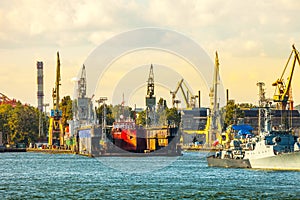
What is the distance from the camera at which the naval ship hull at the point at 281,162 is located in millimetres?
107312

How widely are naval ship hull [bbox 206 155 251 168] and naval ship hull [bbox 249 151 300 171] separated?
560 centimetres

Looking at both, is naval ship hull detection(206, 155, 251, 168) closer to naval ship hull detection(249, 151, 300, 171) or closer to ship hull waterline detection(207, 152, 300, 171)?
ship hull waterline detection(207, 152, 300, 171)

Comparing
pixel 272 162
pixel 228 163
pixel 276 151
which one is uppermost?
pixel 276 151

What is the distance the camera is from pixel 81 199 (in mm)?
78250

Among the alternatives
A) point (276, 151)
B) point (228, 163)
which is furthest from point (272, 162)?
point (228, 163)

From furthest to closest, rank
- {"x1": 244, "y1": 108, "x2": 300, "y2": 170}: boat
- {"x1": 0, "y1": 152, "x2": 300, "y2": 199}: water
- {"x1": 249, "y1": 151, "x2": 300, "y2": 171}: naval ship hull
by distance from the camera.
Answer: {"x1": 244, "y1": 108, "x2": 300, "y2": 170}: boat → {"x1": 249, "y1": 151, "x2": 300, "y2": 171}: naval ship hull → {"x1": 0, "y1": 152, "x2": 300, "y2": 199}: water

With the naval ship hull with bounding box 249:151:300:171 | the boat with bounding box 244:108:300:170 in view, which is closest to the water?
the naval ship hull with bounding box 249:151:300:171

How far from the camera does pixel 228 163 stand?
12900cm

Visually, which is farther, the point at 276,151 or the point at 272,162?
the point at 272,162

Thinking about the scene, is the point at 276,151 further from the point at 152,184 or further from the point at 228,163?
the point at 152,184

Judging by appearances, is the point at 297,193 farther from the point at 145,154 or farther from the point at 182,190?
the point at 145,154

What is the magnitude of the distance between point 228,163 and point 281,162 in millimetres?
19511

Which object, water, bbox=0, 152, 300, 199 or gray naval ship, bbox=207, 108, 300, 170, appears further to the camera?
gray naval ship, bbox=207, 108, 300, 170

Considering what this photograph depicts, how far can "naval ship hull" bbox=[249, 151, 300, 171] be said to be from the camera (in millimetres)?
107312
